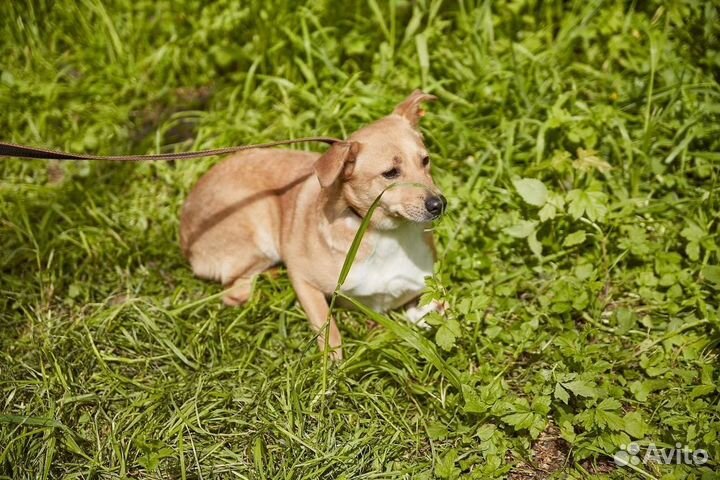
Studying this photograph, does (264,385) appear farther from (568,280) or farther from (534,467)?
(568,280)

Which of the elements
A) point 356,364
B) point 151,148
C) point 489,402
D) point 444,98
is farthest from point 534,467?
point 151,148

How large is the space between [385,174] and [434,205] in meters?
0.32

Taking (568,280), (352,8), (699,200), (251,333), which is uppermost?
(352,8)

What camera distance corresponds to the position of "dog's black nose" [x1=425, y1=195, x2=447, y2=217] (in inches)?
129

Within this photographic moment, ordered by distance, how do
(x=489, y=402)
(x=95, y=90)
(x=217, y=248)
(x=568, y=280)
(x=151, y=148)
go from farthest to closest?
(x=95, y=90) → (x=151, y=148) → (x=217, y=248) → (x=568, y=280) → (x=489, y=402)

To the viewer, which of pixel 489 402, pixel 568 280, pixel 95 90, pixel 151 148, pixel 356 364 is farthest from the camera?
pixel 95 90

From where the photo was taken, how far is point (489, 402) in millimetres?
3105

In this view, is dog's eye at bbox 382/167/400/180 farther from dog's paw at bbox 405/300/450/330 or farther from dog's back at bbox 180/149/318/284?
dog's paw at bbox 405/300/450/330

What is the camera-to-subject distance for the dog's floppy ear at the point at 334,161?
3.26 metres

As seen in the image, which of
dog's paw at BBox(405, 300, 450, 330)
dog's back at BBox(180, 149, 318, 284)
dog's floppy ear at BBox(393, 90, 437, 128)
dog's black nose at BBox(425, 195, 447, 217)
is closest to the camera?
dog's black nose at BBox(425, 195, 447, 217)

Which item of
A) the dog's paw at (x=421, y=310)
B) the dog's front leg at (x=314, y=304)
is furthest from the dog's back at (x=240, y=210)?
the dog's paw at (x=421, y=310)

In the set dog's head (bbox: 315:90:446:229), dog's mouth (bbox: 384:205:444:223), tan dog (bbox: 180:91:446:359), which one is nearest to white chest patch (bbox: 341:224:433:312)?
tan dog (bbox: 180:91:446:359)

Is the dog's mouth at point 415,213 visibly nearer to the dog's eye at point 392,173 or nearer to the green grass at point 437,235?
Result: the dog's eye at point 392,173

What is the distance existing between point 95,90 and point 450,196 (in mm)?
3249
